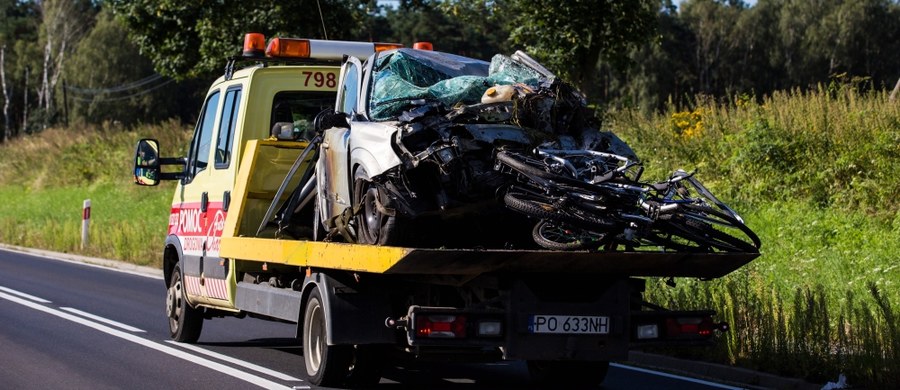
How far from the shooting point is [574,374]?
9648mm

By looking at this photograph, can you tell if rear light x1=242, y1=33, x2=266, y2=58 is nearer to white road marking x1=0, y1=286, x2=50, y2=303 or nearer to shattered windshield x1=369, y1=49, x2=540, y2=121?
shattered windshield x1=369, y1=49, x2=540, y2=121

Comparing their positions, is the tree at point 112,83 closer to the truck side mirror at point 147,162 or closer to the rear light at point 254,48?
the truck side mirror at point 147,162

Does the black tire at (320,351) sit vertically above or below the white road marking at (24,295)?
below

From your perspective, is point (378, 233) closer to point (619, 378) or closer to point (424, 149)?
point (424, 149)

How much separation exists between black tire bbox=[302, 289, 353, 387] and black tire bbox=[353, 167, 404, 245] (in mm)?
587

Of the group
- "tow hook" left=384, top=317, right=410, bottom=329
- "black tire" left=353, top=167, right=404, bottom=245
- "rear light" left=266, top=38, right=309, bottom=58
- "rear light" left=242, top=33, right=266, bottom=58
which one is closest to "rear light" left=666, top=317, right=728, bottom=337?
"tow hook" left=384, top=317, right=410, bottom=329

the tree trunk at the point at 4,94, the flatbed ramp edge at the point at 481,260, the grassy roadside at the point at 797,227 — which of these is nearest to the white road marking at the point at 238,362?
the flatbed ramp edge at the point at 481,260

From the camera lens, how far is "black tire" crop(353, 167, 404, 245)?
7969mm

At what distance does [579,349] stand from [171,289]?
18.6 feet

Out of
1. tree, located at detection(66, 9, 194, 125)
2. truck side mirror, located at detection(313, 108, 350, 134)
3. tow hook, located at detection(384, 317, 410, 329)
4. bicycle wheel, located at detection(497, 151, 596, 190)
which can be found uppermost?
tree, located at detection(66, 9, 194, 125)

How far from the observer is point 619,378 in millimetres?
10070

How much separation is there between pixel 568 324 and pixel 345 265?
1416 millimetres

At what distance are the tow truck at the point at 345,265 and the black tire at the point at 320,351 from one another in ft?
0.04

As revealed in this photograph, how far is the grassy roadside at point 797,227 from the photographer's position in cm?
984
